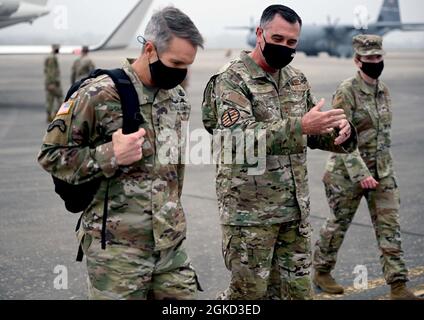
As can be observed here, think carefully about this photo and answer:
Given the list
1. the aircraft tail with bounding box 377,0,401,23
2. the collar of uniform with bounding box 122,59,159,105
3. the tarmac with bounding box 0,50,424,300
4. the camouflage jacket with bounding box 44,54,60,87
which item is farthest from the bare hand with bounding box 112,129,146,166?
the aircraft tail with bounding box 377,0,401,23

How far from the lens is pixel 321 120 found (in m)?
3.14

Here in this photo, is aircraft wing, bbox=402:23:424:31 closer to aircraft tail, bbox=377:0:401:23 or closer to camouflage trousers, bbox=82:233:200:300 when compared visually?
aircraft tail, bbox=377:0:401:23

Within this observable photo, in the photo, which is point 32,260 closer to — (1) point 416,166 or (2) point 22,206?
(2) point 22,206

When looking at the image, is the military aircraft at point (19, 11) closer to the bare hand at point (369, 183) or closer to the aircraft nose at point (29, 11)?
the aircraft nose at point (29, 11)

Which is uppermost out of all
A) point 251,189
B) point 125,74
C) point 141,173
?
point 125,74

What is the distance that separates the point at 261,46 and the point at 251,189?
30.0 inches

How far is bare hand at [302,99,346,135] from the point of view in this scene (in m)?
3.13

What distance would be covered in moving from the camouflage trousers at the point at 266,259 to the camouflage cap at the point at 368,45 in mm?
1752

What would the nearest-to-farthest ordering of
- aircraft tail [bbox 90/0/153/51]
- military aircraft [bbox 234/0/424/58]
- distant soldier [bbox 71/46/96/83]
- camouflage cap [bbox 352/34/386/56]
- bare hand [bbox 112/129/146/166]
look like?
bare hand [bbox 112/129/146/166]
camouflage cap [bbox 352/34/386/56]
distant soldier [bbox 71/46/96/83]
aircraft tail [bbox 90/0/153/51]
military aircraft [bbox 234/0/424/58]

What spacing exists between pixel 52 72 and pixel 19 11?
1509cm

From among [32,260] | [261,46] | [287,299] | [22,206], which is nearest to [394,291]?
[287,299]

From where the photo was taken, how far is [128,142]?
264 cm

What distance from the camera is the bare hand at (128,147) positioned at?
2.64 metres

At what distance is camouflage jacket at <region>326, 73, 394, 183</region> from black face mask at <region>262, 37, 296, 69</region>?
4.37 feet
